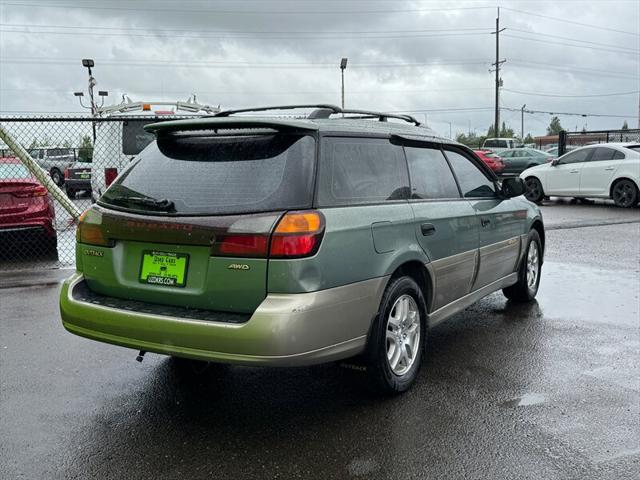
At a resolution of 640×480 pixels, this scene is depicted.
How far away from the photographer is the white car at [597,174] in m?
15.2

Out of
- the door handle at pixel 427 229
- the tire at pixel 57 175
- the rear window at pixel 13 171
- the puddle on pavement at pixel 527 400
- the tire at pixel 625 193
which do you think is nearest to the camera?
the puddle on pavement at pixel 527 400

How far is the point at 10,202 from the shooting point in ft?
27.0

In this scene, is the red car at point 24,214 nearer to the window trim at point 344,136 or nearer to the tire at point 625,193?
the window trim at point 344,136

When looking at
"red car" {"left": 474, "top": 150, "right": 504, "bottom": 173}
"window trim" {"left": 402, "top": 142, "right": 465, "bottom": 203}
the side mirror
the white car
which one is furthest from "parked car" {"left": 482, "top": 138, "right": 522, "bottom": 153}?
"window trim" {"left": 402, "top": 142, "right": 465, "bottom": 203}

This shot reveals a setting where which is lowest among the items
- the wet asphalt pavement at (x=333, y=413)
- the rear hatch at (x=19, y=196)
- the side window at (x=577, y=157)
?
the wet asphalt pavement at (x=333, y=413)

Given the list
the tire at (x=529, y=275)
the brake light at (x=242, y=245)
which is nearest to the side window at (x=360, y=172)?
the brake light at (x=242, y=245)

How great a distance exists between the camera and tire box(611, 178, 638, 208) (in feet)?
49.7

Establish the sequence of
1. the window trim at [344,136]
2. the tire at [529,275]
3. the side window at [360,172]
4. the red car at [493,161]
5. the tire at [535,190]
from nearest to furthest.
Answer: the window trim at [344,136]
the side window at [360,172]
the tire at [529,275]
the tire at [535,190]
the red car at [493,161]

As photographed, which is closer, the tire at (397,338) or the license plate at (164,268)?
the license plate at (164,268)

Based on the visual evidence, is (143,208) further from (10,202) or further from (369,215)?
(10,202)

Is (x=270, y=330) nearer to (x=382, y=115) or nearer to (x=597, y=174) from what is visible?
(x=382, y=115)

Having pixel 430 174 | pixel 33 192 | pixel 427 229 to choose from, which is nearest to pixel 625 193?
pixel 430 174

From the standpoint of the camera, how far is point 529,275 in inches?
242

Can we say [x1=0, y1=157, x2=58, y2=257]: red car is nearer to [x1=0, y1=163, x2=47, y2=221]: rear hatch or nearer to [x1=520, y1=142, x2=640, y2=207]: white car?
[x1=0, y1=163, x2=47, y2=221]: rear hatch
